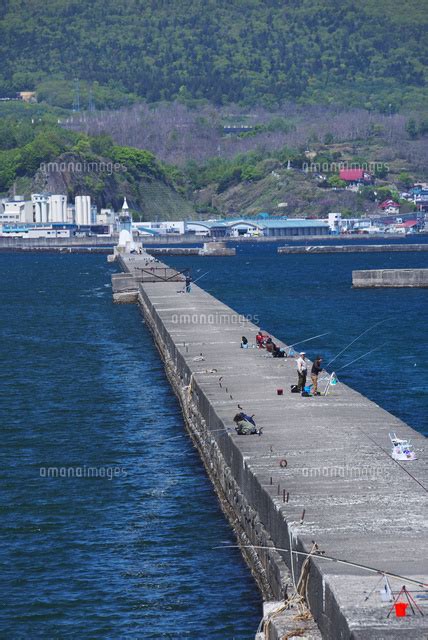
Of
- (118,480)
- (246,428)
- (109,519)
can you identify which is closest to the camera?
(109,519)

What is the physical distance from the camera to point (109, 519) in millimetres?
31609

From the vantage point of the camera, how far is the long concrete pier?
20906 mm

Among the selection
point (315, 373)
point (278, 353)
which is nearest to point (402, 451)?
point (315, 373)

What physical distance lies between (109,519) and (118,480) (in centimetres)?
407

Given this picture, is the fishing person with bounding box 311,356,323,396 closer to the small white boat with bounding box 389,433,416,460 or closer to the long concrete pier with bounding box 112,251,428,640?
the long concrete pier with bounding box 112,251,428,640

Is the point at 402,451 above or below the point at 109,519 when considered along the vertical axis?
above

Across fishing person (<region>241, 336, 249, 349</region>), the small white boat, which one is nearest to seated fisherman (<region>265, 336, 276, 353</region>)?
fishing person (<region>241, 336, 249, 349</region>)

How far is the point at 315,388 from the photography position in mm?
39375

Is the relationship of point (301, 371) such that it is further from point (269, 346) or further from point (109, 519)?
point (269, 346)

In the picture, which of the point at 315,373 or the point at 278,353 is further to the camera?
the point at 278,353

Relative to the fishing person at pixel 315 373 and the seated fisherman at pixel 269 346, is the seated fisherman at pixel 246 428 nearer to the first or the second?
the fishing person at pixel 315 373

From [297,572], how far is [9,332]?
58.6m

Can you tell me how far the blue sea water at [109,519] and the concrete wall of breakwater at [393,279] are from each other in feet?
201

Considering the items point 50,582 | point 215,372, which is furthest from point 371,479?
point 215,372
